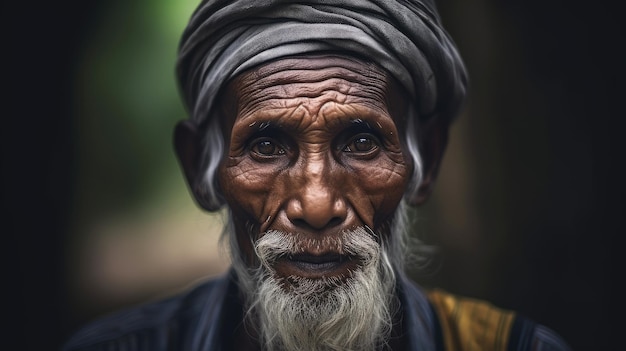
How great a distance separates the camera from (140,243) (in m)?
4.71

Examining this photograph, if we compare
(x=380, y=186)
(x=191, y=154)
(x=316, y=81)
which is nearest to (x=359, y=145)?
(x=380, y=186)

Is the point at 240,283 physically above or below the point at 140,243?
above

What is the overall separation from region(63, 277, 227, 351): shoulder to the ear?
87 centimetres

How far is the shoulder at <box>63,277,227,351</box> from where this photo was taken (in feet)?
8.43

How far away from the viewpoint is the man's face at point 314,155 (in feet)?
6.52

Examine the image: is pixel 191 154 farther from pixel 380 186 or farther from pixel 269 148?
pixel 380 186

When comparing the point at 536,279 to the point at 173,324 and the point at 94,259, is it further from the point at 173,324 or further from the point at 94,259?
the point at 94,259

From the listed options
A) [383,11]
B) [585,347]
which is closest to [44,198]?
[383,11]

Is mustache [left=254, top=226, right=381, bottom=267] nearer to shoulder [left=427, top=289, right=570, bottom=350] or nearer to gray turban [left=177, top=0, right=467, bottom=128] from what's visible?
gray turban [left=177, top=0, right=467, bottom=128]

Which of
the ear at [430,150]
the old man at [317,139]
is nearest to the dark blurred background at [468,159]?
the ear at [430,150]

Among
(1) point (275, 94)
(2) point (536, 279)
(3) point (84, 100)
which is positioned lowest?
(2) point (536, 279)

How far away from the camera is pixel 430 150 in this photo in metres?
2.54

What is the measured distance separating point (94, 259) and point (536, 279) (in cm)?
286

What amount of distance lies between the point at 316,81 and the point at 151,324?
1282 mm
